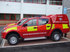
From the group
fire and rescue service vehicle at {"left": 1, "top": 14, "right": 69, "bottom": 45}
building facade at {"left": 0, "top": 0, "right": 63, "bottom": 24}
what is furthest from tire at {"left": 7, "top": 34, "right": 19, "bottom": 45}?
building facade at {"left": 0, "top": 0, "right": 63, "bottom": 24}

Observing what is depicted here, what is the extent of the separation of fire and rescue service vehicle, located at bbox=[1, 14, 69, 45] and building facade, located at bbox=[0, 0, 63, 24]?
14.0m

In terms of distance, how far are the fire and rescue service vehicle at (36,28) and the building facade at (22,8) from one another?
1404cm

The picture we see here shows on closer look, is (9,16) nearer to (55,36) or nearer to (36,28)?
(36,28)

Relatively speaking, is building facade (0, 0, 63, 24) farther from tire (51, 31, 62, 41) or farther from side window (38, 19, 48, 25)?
tire (51, 31, 62, 41)

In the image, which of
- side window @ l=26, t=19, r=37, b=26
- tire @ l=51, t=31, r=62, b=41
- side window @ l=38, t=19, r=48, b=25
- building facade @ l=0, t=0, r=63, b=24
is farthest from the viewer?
building facade @ l=0, t=0, r=63, b=24

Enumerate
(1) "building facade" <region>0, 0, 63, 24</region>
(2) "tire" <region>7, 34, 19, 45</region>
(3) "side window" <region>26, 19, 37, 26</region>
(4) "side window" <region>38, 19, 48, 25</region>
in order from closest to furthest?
(2) "tire" <region>7, 34, 19, 45</region>, (3) "side window" <region>26, 19, 37, 26</region>, (4) "side window" <region>38, 19, 48, 25</region>, (1) "building facade" <region>0, 0, 63, 24</region>

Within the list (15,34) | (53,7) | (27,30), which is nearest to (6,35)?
(15,34)

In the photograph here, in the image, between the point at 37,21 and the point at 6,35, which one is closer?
the point at 6,35

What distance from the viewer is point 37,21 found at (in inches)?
256

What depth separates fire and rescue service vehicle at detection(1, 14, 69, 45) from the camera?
6004 millimetres

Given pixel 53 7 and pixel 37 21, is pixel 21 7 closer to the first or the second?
pixel 53 7

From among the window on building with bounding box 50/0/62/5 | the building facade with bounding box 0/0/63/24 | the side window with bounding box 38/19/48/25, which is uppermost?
the window on building with bounding box 50/0/62/5

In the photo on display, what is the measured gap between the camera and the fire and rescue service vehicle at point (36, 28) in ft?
19.7

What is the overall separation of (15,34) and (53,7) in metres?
17.7
